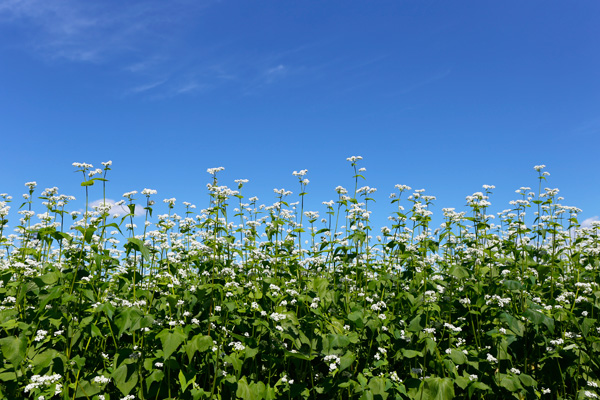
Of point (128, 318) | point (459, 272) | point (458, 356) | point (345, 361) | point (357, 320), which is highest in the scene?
point (459, 272)

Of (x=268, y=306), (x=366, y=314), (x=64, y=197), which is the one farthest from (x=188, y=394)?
(x=64, y=197)

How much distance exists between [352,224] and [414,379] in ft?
7.73

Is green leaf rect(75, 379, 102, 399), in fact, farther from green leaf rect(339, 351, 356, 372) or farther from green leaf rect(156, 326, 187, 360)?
green leaf rect(339, 351, 356, 372)

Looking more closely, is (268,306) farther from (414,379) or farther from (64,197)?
(64,197)

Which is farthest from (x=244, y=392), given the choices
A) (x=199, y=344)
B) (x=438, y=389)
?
(x=438, y=389)

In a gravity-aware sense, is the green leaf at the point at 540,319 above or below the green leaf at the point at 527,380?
above

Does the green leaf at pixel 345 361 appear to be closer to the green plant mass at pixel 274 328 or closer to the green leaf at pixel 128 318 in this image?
the green plant mass at pixel 274 328

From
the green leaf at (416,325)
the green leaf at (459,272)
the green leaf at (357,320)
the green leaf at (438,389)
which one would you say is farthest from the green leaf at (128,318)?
the green leaf at (459,272)

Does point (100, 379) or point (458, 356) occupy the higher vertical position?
point (100, 379)

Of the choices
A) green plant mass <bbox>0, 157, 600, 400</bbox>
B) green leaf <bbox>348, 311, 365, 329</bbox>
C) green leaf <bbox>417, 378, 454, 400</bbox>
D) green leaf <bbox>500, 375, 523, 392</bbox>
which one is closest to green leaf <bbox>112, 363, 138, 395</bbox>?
green plant mass <bbox>0, 157, 600, 400</bbox>

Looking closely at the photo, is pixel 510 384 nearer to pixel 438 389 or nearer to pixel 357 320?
pixel 438 389

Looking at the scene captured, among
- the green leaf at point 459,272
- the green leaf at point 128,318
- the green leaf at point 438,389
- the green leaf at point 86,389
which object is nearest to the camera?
the green leaf at point 128,318

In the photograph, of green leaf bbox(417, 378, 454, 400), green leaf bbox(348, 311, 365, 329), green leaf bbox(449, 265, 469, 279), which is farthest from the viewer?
green leaf bbox(449, 265, 469, 279)

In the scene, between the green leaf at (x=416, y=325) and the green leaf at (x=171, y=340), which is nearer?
the green leaf at (x=171, y=340)
